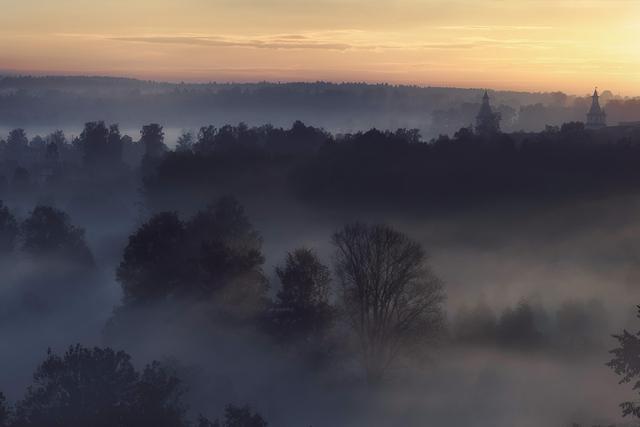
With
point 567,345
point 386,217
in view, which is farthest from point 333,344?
point 386,217

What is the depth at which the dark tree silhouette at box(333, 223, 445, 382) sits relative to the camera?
1569 inches

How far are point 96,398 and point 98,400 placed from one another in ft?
0.33

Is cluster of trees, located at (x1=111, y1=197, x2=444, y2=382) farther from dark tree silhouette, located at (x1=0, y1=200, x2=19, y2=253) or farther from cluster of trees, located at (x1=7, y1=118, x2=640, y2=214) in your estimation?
cluster of trees, located at (x1=7, y1=118, x2=640, y2=214)

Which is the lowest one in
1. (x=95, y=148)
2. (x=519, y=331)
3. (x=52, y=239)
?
(x=95, y=148)

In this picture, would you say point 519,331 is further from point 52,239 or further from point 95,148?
point 95,148

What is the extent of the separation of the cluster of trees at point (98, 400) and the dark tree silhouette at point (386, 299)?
15722mm

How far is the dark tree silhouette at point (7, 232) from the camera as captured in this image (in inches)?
2753

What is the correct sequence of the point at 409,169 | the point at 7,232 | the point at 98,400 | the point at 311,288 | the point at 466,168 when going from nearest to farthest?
the point at 98,400, the point at 311,288, the point at 7,232, the point at 466,168, the point at 409,169

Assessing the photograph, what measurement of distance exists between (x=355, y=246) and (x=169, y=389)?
19811 mm

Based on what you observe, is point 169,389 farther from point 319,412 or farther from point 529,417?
point 529,417

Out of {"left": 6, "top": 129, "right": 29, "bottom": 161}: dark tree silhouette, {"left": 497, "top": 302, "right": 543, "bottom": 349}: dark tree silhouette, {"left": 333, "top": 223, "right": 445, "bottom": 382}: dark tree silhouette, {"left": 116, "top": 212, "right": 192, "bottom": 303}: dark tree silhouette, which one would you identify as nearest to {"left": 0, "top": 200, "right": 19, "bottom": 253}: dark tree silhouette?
{"left": 116, "top": 212, "right": 192, "bottom": 303}: dark tree silhouette

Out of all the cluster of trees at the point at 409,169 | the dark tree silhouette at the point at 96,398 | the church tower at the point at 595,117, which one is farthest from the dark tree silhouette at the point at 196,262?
the church tower at the point at 595,117

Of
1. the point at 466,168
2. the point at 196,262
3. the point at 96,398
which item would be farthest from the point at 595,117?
the point at 96,398

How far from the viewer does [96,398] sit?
24.0 metres
